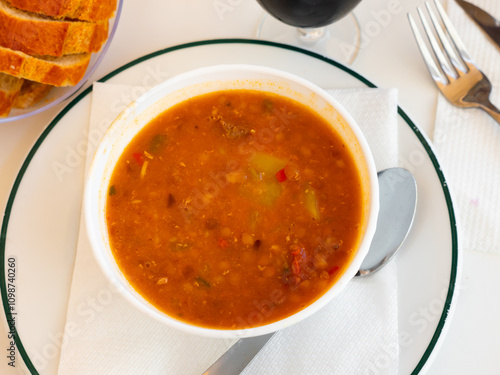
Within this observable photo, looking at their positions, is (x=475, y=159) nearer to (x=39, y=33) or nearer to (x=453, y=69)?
(x=453, y=69)

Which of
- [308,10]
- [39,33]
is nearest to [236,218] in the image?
[308,10]

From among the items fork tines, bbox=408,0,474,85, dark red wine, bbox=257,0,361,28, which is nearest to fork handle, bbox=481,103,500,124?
fork tines, bbox=408,0,474,85

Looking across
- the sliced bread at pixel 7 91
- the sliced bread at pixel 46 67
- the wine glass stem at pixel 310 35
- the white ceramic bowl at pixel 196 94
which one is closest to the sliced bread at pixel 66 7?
the sliced bread at pixel 46 67

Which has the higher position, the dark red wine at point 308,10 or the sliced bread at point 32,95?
the dark red wine at point 308,10

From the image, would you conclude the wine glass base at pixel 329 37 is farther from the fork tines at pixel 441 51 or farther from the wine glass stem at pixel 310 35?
the fork tines at pixel 441 51

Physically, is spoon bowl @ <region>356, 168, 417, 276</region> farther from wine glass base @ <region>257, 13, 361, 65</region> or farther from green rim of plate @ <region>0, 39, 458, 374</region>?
wine glass base @ <region>257, 13, 361, 65</region>

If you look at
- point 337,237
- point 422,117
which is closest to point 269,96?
point 337,237

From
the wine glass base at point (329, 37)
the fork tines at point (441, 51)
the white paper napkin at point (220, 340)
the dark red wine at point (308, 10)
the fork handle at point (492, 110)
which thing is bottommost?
the white paper napkin at point (220, 340)
